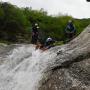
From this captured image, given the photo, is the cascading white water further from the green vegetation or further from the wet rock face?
the green vegetation

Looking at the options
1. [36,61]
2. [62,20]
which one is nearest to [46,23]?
[62,20]

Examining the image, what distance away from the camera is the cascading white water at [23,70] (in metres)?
22.8

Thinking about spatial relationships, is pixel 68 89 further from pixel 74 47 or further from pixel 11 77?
pixel 11 77

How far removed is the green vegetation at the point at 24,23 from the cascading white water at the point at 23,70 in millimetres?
17990

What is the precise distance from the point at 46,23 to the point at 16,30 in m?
12.8

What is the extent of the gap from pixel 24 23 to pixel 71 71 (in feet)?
131

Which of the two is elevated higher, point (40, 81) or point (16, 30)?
point (40, 81)

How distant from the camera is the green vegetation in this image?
54228 mm

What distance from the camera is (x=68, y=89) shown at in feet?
61.8

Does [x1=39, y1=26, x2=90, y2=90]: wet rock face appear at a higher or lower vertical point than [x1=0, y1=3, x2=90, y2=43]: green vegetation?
higher

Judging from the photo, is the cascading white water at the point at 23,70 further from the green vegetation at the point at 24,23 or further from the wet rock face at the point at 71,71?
→ the green vegetation at the point at 24,23

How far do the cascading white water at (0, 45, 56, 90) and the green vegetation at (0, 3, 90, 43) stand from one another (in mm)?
17990

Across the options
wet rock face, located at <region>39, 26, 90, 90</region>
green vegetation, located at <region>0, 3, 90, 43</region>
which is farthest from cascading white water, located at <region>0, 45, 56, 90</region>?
green vegetation, located at <region>0, 3, 90, 43</region>

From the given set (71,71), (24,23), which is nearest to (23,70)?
(71,71)
